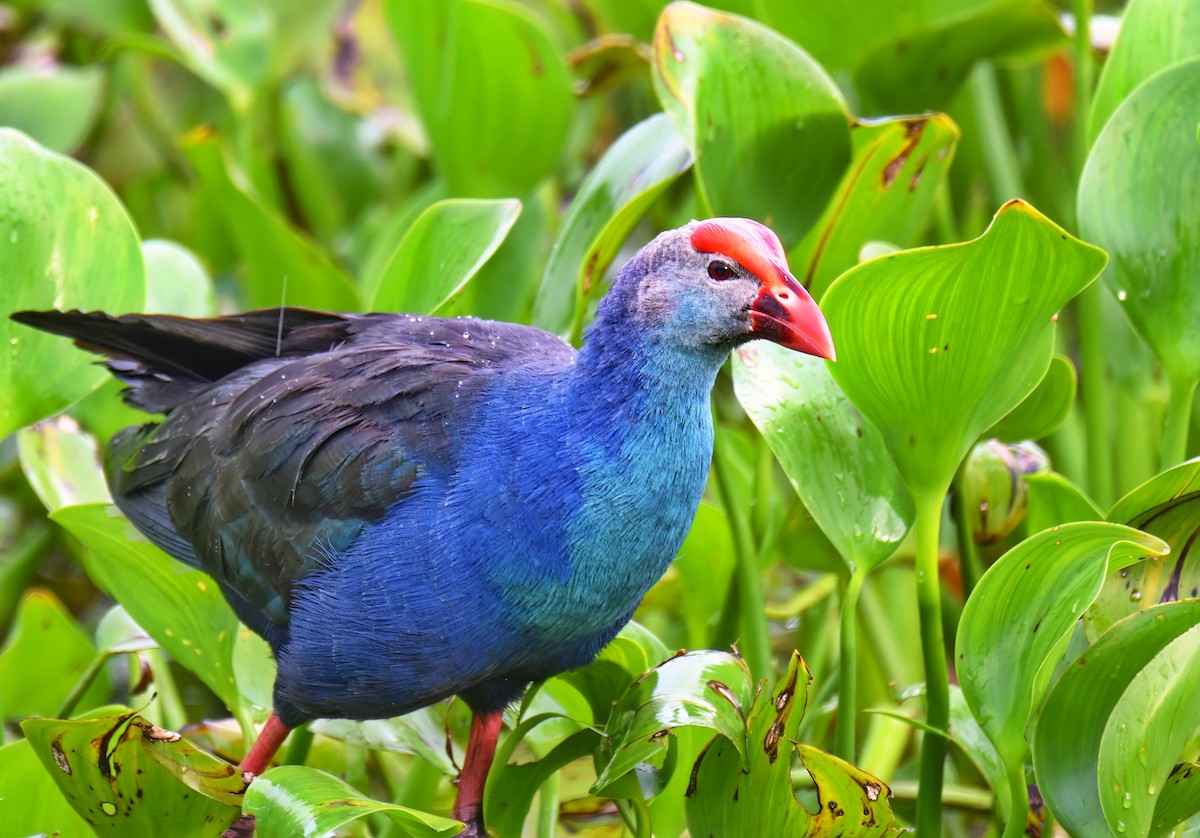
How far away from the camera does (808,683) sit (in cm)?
147

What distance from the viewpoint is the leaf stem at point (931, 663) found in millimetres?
1627

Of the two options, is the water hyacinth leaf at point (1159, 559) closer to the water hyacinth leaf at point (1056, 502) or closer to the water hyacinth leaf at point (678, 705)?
the water hyacinth leaf at point (1056, 502)

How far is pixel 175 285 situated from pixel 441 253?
0.49 meters

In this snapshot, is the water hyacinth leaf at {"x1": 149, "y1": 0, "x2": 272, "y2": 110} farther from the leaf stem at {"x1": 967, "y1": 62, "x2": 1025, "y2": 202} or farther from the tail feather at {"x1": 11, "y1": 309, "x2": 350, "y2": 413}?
the leaf stem at {"x1": 967, "y1": 62, "x2": 1025, "y2": 202}

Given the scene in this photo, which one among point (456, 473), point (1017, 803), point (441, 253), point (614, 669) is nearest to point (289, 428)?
point (456, 473)

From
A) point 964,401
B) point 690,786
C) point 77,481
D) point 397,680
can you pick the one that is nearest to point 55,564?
point 77,481

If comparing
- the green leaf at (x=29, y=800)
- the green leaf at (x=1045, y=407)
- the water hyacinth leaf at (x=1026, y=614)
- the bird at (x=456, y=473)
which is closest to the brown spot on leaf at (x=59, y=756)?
the green leaf at (x=29, y=800)

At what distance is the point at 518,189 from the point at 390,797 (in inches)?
40.4

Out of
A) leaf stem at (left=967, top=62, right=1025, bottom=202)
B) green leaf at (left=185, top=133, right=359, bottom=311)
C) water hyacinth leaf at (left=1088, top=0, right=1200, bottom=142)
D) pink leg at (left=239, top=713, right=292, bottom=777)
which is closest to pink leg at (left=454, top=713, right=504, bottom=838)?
pink leg at (left=239, top=713, right=292, bottom=777)

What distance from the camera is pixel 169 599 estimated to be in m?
1.83

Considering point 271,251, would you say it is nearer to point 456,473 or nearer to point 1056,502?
point 456,473

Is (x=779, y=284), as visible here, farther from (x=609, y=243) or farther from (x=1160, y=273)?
(x=1160, y=273)

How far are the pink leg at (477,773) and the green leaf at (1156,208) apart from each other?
93 cm

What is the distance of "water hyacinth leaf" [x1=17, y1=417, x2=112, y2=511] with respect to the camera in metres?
2.08
